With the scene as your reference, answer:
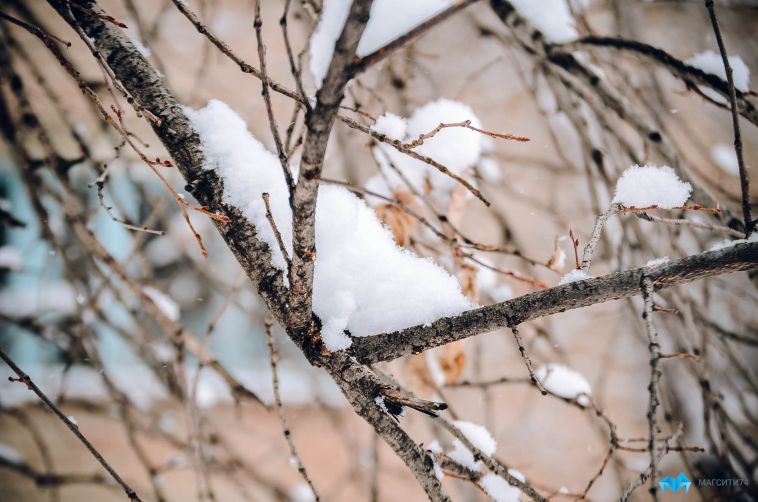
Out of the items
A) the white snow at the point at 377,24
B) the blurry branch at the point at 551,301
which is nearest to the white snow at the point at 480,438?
the blurry branch at the point at 551,301

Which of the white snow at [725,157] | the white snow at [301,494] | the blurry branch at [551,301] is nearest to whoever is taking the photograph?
the blurry branch at [551,301]

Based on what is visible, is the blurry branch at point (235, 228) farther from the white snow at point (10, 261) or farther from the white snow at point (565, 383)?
the white snow at point (10, 261)

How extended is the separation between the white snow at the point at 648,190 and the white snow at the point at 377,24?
0.45 metres

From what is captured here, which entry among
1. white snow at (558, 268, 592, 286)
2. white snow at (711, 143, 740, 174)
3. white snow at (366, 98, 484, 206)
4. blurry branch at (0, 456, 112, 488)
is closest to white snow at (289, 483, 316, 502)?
blurry branch at (0, 456, 112, 488)

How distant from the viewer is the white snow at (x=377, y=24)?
75 cm

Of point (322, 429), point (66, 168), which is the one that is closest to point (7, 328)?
point (322, 429)

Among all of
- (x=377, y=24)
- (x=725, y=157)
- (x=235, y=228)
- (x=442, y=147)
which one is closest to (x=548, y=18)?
(x=442, y=147)

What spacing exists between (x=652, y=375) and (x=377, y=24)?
0.74m

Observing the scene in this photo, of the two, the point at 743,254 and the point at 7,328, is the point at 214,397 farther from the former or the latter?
the point at 743,254

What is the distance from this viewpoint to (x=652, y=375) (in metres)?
0.53

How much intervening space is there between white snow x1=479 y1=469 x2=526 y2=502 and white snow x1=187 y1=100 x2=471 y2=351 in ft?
1.15

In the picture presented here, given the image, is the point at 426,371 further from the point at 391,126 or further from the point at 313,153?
the point at 313,153

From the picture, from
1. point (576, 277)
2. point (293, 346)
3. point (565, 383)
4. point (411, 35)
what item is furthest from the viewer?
point (293, 346)

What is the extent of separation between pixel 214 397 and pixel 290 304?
Answer: 2731mm
